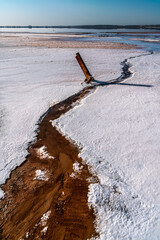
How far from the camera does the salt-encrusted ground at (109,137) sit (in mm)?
2139

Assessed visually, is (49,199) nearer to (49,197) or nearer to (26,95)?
(49,197)

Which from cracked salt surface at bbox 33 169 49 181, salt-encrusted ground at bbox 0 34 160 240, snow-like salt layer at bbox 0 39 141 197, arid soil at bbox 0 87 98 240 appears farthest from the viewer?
snow-like salt layer at bbox 0 39 141 197

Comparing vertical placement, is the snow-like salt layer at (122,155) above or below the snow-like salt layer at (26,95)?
below

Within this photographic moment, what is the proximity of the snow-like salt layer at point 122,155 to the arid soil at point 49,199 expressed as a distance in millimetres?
178

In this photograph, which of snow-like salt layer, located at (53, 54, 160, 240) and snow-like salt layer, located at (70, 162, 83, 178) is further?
snow-like salt layer, located at (70, 162, 83, 178)

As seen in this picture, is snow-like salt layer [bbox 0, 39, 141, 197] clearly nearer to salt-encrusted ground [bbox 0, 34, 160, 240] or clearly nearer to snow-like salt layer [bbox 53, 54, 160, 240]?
salt-encrusted ground [bbox 0, 34, 160, 240]

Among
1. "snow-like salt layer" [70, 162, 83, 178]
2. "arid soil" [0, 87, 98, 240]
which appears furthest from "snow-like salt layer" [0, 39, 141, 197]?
"snow-like salt layer" [70, 162, 83, 178]

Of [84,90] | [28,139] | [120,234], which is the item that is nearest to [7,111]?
[28,139]

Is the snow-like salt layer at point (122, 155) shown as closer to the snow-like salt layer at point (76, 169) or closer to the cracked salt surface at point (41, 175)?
the snow-like salt layer at point (76, 169)

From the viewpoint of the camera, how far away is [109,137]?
137 inches

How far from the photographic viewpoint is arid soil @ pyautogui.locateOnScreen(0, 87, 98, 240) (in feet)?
6.61

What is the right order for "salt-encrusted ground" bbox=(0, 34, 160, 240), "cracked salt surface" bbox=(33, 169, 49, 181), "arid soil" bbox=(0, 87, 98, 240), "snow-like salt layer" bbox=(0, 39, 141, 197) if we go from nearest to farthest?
1. "arid soil" bbox=(0, 87, 98, 240)
2. "salt-encrusted ground" bbox=(0, 34, 160, 240)
3. "cracked salt surface" bbox=(33, 169, 49, 181)
4. "snow-like salt layer" bbox=(0, 39, 141, 197)

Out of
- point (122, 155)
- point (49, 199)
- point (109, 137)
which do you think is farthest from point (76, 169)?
point (109, 137)

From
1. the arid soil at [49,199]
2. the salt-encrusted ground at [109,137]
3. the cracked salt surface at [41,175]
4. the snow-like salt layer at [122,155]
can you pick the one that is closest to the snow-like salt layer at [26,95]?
the salt-encrusted ground at [109,137]
